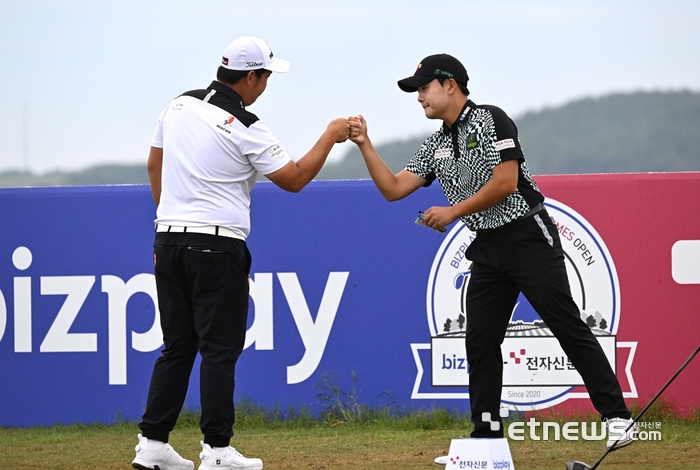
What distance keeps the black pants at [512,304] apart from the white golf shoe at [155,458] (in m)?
1.48

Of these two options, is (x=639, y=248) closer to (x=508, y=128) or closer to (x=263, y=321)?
(x=508, y=128)

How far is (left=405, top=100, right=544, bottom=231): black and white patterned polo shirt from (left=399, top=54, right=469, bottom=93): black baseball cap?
6.4 inches

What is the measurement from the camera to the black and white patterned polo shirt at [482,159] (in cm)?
468

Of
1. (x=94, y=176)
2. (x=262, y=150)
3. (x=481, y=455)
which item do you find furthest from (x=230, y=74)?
(x=94, y=176)

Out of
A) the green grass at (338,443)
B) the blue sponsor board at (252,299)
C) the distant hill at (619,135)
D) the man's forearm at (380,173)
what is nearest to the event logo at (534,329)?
the blue sponsor board at (252,299)

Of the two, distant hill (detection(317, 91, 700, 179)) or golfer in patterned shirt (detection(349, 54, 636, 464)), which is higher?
distant hill (detection(317, 91, 700, 179))

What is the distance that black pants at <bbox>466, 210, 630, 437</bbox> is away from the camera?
15.3 ft

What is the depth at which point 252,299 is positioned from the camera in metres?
6.41

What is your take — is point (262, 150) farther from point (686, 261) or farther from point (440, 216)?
point (686, 261)

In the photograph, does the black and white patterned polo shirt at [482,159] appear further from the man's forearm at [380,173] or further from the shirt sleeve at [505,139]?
the man's forearm at [380,173]

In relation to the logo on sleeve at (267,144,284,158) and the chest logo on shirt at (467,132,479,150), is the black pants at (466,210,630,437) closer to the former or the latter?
the chest logo on shirt at (467,132,479,150)

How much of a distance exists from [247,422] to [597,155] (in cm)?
2613

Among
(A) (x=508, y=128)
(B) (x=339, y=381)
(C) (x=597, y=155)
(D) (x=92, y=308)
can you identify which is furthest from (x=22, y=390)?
(C) (x=597, y=155)

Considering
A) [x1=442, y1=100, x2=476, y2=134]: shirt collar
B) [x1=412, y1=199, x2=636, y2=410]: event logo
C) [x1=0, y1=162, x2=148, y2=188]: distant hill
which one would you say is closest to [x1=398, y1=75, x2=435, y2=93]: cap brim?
[x1=442, y1=100, x2=476, y2=134]: shirt collar
